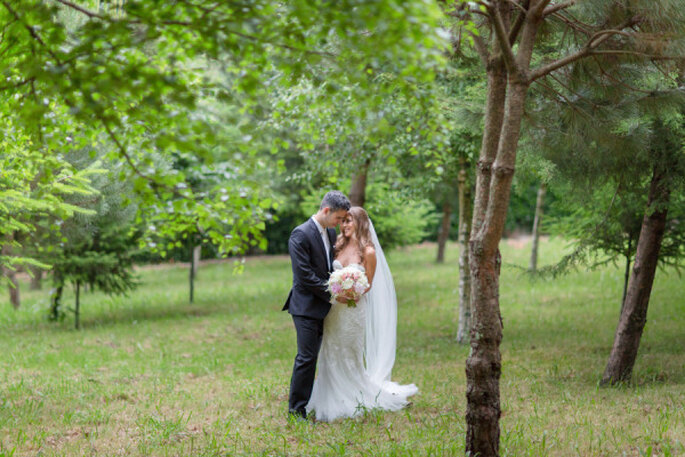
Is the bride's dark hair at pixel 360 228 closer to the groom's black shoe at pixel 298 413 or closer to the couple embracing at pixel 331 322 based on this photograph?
the couple embracing at pixel 331 322

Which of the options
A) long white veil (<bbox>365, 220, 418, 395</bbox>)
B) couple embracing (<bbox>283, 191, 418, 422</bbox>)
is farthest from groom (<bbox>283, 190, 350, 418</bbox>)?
long white veil (<bbox>365, 220, 418, 395</bbox>)

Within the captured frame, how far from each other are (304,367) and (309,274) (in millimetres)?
935

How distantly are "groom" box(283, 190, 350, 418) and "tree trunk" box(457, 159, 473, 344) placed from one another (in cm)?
460

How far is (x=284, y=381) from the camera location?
819cm

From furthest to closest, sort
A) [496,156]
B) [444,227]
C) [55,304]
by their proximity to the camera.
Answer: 1. [444,227]
2. [55,304]
3. [496,156]

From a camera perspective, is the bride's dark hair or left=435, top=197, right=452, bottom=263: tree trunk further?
left=435, top=197, right=452, bottom=263: tree trunk

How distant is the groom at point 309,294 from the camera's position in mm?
6449

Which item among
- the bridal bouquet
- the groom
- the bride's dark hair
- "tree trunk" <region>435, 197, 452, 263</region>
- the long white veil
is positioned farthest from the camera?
"tree trunk" <region>435, 197, 452, 263</region>

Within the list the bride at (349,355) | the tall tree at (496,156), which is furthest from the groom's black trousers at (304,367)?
the tall tree at (496,156)

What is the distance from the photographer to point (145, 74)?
340 centimetres

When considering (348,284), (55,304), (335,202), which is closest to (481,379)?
(348,284)

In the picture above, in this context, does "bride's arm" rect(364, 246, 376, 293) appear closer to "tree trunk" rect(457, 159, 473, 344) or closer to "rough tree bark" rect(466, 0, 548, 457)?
"rough tree bark" rect(466, 0, 548, 457)

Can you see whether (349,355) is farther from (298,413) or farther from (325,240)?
(325,240)

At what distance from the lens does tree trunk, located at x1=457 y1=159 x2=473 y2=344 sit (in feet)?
36.2
